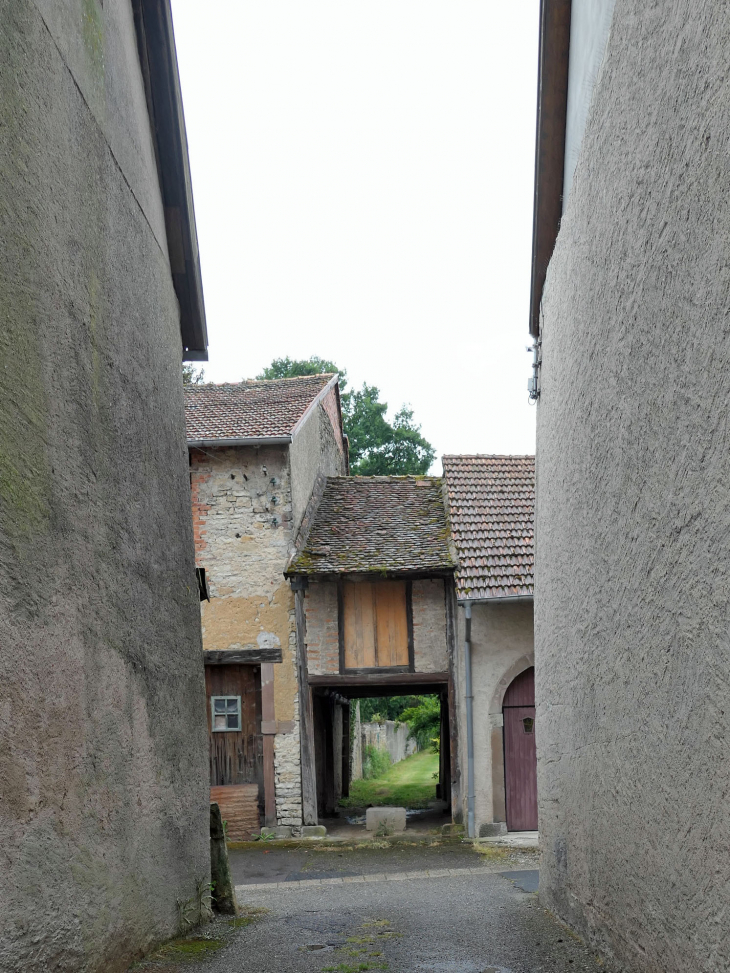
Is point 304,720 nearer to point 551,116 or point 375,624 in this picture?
point 375,624

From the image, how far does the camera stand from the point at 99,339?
17.8 ft

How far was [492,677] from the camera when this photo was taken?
594 inches

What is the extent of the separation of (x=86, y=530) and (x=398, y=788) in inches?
871

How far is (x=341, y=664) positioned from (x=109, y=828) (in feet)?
35.6

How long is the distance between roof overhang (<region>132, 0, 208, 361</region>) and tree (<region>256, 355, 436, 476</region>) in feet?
87.7

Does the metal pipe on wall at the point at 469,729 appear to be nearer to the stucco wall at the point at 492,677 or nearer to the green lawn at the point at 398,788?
the stucco wall at the point at 492,677

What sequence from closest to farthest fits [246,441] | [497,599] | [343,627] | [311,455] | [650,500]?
[650,500]
[497,599]
[246,441]
[343,627]
[311,455]

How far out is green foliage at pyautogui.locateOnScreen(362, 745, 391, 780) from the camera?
28864mm

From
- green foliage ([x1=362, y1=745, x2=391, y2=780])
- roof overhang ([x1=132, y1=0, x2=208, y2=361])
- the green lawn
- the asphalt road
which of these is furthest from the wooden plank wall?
green foliage ([x1=362, y1=745, x2=391, y2=780])

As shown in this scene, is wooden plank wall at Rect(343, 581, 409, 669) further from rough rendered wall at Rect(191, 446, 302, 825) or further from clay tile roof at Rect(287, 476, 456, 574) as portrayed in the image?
rough rendered wall at Rect(191, 446, 302, 825)

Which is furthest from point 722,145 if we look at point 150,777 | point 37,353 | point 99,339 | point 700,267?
point 150,777

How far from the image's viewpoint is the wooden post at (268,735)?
1548 cm

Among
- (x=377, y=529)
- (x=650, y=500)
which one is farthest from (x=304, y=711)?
(x=650, y=500)

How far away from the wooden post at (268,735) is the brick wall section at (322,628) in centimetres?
71
